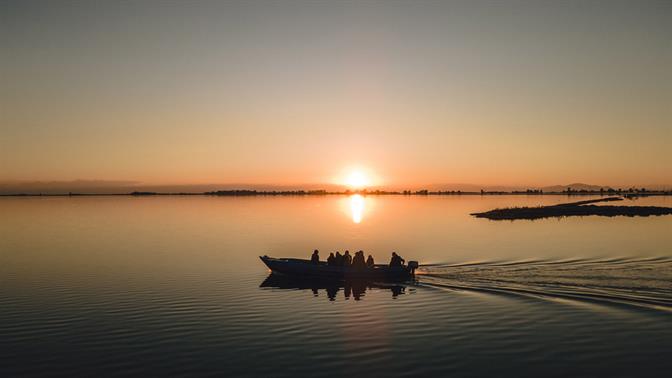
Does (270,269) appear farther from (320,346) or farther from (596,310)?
(596,310)

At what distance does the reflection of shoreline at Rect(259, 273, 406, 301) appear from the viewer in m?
39.9

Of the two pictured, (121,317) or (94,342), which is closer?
(94,342)

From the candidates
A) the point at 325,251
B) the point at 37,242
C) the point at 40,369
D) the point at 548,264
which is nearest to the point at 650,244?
the point at 548,264


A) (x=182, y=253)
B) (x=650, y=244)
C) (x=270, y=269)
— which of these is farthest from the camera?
(x=650, y=244)

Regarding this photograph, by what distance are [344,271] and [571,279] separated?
18384 mm

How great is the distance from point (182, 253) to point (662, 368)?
53.4 meters

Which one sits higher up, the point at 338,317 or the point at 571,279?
the point at 571,279

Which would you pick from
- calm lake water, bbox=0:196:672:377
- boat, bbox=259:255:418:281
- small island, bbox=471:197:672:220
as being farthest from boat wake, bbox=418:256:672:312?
small island, bbox=471:197:672:220

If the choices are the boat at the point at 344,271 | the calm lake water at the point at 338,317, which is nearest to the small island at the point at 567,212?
the calm lake water at the point at 338,317

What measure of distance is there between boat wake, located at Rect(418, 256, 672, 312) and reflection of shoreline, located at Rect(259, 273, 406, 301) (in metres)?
3.53

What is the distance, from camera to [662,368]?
71.5ft

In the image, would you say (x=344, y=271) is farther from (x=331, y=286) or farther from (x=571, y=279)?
(x=571, y=279)

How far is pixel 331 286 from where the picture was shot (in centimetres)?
4350

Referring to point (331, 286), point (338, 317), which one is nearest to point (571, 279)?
point (331, 286)
